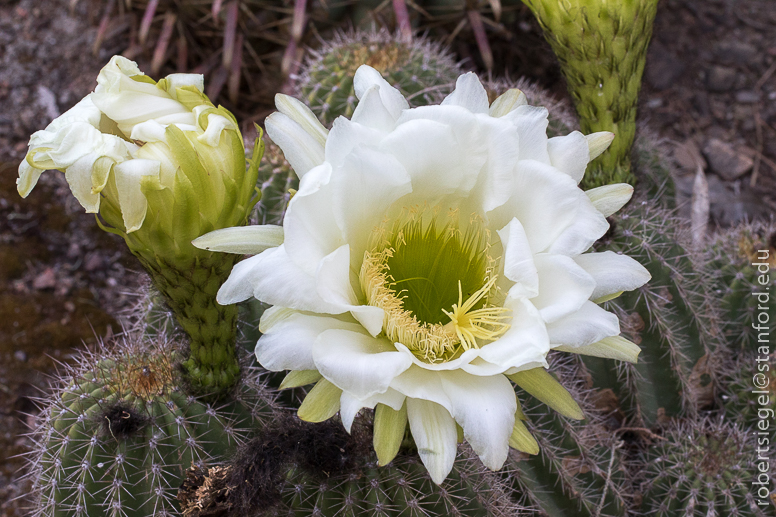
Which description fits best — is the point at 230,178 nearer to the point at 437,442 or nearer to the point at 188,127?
the point at 188,127

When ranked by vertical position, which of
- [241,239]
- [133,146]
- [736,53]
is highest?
[133,146]

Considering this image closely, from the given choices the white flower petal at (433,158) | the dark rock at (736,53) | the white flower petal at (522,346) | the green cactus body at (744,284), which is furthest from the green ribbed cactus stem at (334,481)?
the dark rock at (736,53)

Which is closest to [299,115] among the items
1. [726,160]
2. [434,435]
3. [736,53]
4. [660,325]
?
[434,435]

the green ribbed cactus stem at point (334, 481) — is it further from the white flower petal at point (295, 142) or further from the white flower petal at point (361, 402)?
the white flower petal at point (295, 142)

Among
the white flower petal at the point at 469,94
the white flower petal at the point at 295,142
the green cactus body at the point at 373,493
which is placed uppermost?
the white flower petal at the point at 469,94

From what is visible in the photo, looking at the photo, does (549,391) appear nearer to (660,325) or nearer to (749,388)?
(660,325)

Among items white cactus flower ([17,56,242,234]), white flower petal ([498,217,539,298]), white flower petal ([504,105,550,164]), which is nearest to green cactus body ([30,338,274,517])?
white cactus flower ([17,56,242,234])

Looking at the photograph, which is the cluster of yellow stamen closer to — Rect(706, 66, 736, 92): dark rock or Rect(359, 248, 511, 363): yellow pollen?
Rect(359, 248, 511, 363): yellow pollen
